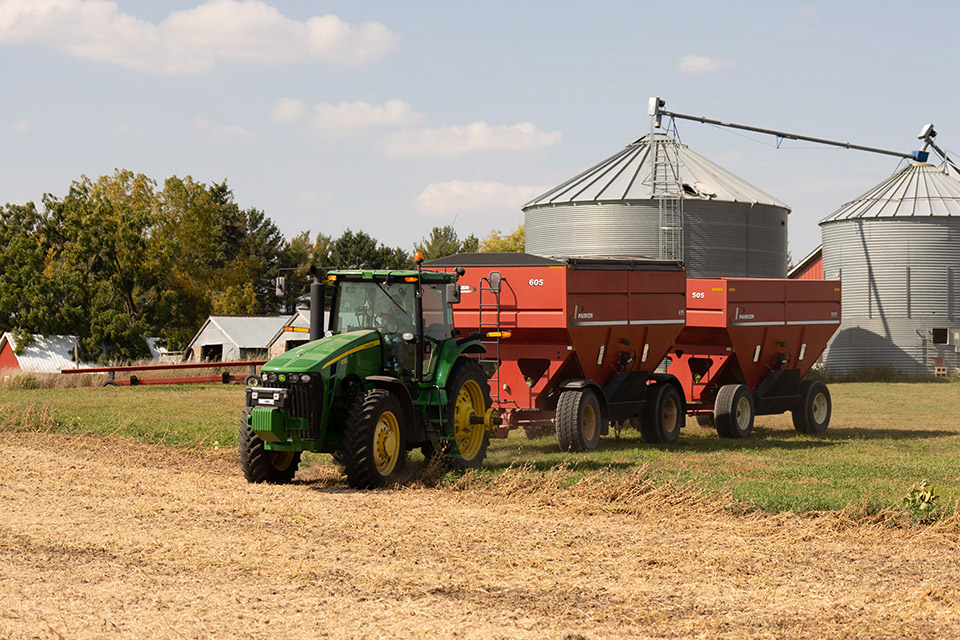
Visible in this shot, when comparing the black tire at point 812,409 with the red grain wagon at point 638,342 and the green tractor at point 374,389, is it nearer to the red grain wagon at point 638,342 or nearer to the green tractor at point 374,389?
the red grain wagon at point 638,342

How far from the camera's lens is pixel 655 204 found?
126ft

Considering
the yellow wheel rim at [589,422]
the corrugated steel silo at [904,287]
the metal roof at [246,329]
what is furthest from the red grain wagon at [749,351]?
the metal roof at [246,329]

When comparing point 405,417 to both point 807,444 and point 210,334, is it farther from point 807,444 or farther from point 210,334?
point 210,334

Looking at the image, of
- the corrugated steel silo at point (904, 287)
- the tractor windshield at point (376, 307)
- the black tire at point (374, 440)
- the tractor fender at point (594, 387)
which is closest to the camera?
the black tire at point (374, 440)

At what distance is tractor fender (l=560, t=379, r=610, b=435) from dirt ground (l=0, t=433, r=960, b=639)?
4.05 m

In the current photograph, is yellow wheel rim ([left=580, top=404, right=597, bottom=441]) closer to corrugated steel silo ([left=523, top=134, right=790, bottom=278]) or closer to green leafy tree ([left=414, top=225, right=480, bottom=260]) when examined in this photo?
corrugated steel silo ([left=523, top=134, right=790, bottom=278])

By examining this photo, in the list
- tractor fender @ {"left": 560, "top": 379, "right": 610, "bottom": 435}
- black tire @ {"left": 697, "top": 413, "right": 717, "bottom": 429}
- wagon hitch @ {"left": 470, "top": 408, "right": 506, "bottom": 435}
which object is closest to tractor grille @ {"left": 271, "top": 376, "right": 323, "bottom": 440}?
wagon hitch @ {"left": 470, "top": 408, "right": 506, "bottom": 435}

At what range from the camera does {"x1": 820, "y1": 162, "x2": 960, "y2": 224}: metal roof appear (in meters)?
43.5

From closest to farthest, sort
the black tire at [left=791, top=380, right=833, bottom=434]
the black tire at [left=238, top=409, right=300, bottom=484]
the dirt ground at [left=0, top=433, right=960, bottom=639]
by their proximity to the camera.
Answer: the dirt ground at [left=0, top=433, right=960, bottom=639] < the black tire at [left=238, top=409, right=300, bottom=484] < the black tire at [left=791, top=380, right=833, bottom=434]

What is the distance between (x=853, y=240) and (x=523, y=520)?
3712 centimetres

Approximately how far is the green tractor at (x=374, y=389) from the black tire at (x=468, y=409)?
0.6 inches

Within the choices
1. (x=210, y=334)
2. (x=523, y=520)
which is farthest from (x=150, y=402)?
(x=210, y=334)

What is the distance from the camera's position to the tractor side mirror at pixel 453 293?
13636 mm

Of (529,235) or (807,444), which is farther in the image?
(529,235)
